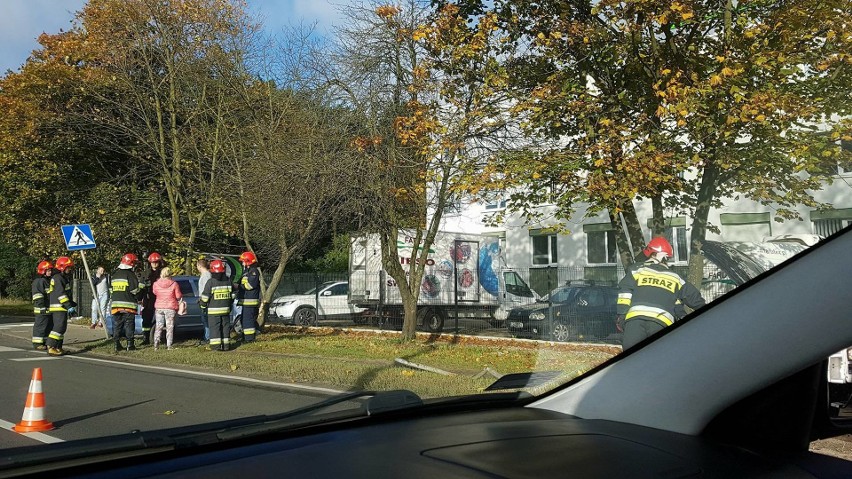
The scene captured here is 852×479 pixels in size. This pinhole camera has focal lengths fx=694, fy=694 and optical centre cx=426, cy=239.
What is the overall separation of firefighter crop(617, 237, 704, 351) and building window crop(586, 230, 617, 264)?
1.02m

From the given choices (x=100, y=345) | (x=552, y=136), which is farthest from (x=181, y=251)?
(x=552, y=136)

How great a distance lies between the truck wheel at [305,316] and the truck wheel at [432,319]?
4382 mm

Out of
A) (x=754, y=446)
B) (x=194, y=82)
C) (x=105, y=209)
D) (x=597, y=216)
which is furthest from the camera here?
(x=105, y=209)

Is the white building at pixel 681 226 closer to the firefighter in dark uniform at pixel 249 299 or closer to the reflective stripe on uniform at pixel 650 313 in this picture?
the reflective stripe on uniform at pixel 650 313

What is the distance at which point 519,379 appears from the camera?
339 centimetres

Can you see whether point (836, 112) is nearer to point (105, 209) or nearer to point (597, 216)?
point (597, 216)

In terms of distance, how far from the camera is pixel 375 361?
378 inches

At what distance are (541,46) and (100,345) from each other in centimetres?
1168

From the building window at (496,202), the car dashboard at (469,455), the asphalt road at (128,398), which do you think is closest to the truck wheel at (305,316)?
the building window at (496,202)

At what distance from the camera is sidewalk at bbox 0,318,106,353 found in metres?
15.7

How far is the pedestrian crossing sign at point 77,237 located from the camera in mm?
17234

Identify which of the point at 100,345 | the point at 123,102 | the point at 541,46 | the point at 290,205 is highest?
the point at 123,102

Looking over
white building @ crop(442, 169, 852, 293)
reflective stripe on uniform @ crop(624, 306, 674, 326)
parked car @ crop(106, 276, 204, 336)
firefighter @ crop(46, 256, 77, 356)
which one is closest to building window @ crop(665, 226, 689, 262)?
white building @ crop(442, 169, 852, 293)

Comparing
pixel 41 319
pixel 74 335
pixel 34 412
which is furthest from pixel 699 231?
pixel 74 335
